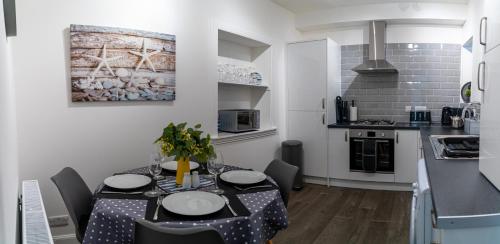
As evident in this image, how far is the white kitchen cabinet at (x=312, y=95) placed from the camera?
4.68 m

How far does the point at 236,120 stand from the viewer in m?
3.90

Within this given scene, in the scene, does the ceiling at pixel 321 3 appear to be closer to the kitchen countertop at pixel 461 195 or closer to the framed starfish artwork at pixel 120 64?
the framed starfish artwork at pixel 120 64

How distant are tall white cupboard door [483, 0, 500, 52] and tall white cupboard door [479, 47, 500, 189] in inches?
1.4

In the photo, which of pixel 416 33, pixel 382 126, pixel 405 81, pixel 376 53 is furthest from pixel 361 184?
pixel 416 33

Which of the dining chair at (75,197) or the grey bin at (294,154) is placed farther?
the grey bin at (294,154)

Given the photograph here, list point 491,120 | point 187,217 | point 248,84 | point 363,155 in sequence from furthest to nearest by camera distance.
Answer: point 363,155 < point 248,84 < point 187,217 < point 491,120

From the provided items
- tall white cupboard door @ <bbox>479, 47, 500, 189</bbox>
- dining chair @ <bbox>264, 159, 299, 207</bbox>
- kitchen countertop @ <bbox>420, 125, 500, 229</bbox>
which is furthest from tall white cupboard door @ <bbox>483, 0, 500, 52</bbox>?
dining chair @ <bbox>264, 159, 299, 207</bbox>

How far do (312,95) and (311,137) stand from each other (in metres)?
0.60

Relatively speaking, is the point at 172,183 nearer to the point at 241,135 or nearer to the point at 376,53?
the point at 241,135

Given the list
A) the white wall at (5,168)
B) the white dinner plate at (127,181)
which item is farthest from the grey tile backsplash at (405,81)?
the white wall at (5,168)

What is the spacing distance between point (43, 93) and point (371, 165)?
12.5ft

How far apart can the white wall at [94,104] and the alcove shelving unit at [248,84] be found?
0.47 meters

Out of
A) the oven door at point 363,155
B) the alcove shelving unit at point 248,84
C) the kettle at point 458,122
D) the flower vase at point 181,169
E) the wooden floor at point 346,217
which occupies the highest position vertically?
the alcove shelving unit at point 248,84

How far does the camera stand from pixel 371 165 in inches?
178
